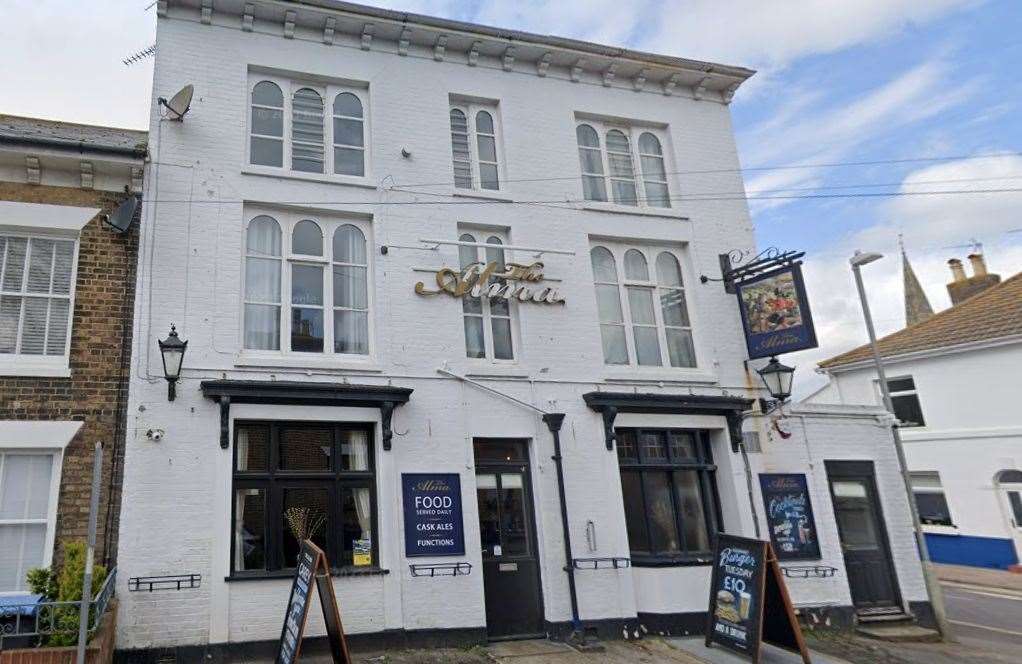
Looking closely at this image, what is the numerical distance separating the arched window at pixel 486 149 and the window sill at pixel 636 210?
1727 millimetres

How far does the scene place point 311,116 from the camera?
11195 mm

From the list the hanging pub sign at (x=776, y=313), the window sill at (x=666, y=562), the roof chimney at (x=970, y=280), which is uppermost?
the roof chimney at (x=970, y=280)

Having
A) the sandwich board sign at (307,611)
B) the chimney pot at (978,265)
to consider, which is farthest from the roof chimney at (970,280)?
the sandwich board sign at (307,611)

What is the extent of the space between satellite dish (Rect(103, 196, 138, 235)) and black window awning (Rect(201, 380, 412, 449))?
8.09 feet

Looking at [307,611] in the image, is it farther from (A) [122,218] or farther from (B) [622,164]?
(B) [622,164]

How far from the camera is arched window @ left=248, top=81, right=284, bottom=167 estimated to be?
1069 centimetres

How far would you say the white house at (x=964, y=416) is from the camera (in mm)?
19531

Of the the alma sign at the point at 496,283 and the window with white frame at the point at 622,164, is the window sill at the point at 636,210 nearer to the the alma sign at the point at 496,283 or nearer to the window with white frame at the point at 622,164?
the window with white frame at the point at 622,164

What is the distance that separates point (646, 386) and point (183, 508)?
7226mm

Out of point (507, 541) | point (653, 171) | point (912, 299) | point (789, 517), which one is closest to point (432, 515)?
point (507, 541)

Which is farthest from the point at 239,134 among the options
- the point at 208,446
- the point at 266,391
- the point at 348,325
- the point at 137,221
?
the point at 208,446

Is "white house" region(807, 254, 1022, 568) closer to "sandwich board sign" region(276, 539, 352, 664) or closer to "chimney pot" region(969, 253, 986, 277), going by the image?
"chimney pot" region(969, 253, 986, 277)

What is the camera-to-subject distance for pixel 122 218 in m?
9.23

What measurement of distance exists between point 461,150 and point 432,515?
251 inches
